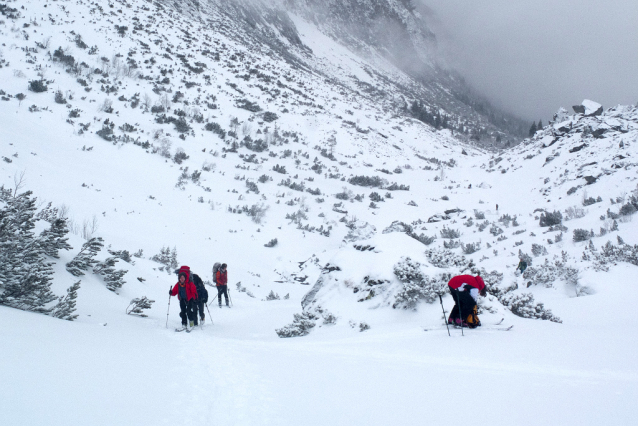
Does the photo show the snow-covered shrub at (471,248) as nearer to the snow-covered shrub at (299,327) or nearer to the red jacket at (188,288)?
the snow-covered shrub at (299,327)

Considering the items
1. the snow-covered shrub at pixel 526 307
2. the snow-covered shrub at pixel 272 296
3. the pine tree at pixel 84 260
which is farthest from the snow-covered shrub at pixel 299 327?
the snow-covered shrub at pixel 272 296

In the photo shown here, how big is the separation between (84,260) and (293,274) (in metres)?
7.19

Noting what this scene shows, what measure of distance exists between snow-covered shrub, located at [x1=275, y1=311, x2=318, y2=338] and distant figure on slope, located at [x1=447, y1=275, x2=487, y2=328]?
2643 mm

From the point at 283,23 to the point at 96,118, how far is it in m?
50.9

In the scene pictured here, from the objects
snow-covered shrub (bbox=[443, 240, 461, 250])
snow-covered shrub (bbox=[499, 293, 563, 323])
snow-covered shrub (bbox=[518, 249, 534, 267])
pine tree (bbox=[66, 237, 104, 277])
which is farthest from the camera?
snow-covered shrub (bbox=[443, 240, 461, 250])

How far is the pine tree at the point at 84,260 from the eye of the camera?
6965 mm

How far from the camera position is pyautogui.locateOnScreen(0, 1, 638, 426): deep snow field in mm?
2566

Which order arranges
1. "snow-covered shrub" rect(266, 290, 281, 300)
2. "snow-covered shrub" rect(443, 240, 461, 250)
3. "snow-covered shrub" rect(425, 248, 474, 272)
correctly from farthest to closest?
"snow-covered shrub" rect(443, 240, 461, 250) → "snow-covered shrub" rect(266, 290, 281, 300) → "snow-covered shrub" rect(425, 248, 474, 272)

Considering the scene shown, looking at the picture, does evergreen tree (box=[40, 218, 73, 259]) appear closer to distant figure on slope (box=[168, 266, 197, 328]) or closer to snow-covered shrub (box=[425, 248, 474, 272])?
distant figure on slope (box=[168, 266, 197, 328])

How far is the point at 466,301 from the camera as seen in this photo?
530 centimetres

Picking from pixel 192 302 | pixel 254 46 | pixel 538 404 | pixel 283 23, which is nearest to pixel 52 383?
pixel 538 404

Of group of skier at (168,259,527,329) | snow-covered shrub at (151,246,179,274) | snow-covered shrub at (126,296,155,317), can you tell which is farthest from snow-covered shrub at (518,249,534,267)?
snow-covered shrub at (151,246,179,274)

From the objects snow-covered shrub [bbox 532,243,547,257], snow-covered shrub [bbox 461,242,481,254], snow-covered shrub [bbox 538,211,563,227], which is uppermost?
snow-covered shrub [bbox 538,211,563,227]

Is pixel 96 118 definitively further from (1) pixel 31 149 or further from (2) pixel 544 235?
(2) pixel 544 235
